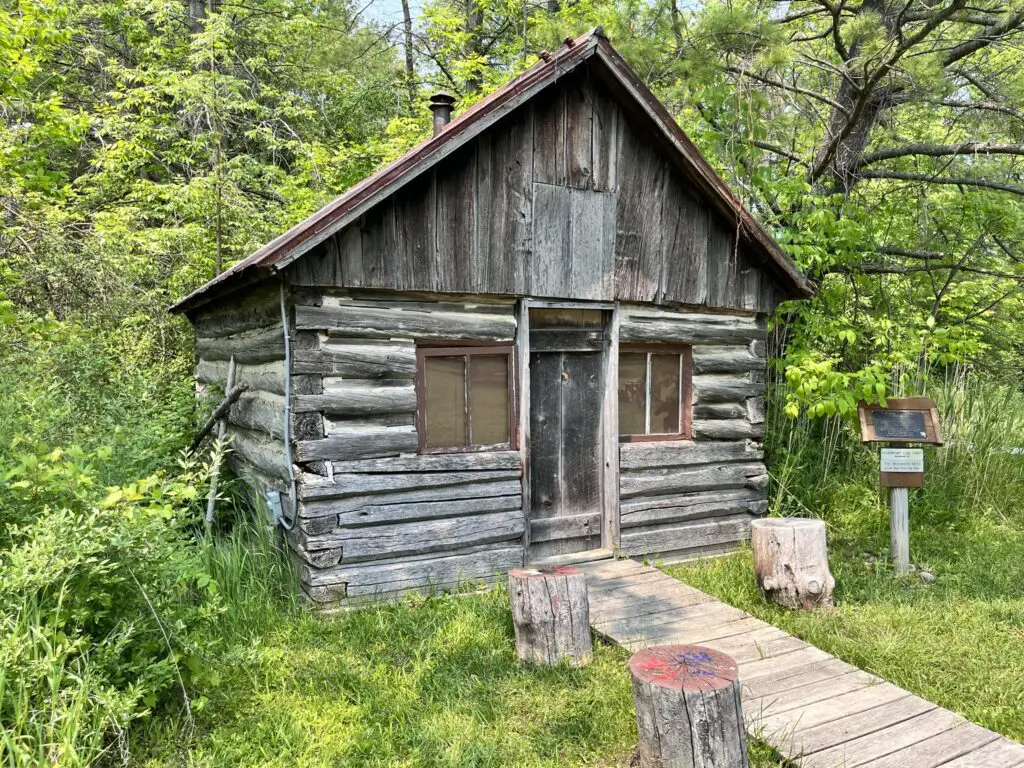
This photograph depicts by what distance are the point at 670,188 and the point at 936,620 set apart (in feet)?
15.1

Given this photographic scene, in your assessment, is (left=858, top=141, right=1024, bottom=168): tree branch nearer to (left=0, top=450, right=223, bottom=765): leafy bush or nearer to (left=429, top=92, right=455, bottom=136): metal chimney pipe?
(left=429, top=92, right=455, bottom=136): metal chimney pipe

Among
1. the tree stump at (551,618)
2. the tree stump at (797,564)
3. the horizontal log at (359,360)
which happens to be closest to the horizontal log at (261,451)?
the horizontal log at (359,360)

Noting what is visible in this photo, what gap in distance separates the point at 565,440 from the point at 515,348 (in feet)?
3.76

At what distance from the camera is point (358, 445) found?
571cm

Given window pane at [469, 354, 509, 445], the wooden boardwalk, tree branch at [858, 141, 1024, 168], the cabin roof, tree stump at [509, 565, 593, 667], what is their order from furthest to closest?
tree branch at [858, 141, 1024, 168]
window pane at [469, 354, 509, 445]
the cabin roof
tree stump at [509, 565, 593, 667]
the wooden boardwalk

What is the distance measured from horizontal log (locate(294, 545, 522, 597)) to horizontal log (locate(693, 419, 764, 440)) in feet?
8.16

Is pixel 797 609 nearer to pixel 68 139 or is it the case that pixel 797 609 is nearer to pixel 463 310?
pixel 463 310

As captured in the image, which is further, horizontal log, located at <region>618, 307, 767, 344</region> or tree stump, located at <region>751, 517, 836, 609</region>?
horizontal log, located at <region>618, 307, 767, 344</region>

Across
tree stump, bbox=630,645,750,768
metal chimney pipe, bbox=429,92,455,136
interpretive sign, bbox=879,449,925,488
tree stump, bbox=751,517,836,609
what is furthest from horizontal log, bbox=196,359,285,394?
interpretive sign, bbox=879,449,925,488

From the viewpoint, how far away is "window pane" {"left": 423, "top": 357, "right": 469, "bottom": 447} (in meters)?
6.11

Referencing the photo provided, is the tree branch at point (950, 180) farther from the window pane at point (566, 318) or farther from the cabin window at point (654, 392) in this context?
the window pane at point (566, 318)

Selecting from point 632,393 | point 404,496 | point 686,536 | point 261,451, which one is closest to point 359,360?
point 404,496

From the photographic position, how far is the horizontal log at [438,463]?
225 inches

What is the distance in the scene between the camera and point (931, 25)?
20.8 feet
